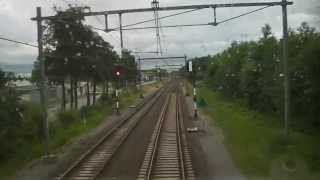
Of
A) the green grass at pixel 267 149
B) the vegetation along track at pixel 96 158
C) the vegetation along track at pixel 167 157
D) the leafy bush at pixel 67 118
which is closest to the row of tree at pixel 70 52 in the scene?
the leafy bush at pixel 67 118

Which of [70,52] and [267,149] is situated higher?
[70,52]

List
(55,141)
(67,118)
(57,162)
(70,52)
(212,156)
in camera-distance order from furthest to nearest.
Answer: (70,52) → (67,118) → (55,141) → (212,156) → (57,162)

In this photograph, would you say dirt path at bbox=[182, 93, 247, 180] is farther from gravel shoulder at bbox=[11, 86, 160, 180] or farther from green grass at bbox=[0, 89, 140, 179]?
green grass at bbox=[0, 89, 140, 179]

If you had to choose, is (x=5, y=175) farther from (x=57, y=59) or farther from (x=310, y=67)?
(x=57, y=59)

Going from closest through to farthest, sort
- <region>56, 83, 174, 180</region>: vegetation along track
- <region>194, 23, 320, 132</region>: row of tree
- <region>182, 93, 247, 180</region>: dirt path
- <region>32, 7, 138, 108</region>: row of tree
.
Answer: <region>182, 93, 247, 180</region>: dirt path → <region>56, 83, 174, 180</region>: vegetation along track → <region>194, 23, 320, 132</region>: row of tree → <region>32, 7, 138, 108</region>: row of tree

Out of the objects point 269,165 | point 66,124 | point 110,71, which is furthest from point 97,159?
point 110,71

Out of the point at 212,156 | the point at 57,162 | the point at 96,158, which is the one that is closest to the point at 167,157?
the point at 212,156

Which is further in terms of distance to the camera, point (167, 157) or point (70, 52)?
point (70, 52)

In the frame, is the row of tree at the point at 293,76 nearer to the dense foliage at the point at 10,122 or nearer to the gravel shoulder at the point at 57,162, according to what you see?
the gravel shoulder at the point at 57,162

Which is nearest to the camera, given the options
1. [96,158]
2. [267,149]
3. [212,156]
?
[267,149]

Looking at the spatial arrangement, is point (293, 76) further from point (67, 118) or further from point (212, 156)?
point (67, 118)

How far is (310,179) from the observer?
53.4ft

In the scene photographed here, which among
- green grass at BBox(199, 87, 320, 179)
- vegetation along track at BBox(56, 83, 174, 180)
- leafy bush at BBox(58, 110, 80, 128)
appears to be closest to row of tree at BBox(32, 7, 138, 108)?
leafy bush at BBox(58, 110, 80, 128)

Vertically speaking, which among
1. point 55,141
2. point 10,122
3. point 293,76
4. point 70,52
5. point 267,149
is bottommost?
point 55,141
